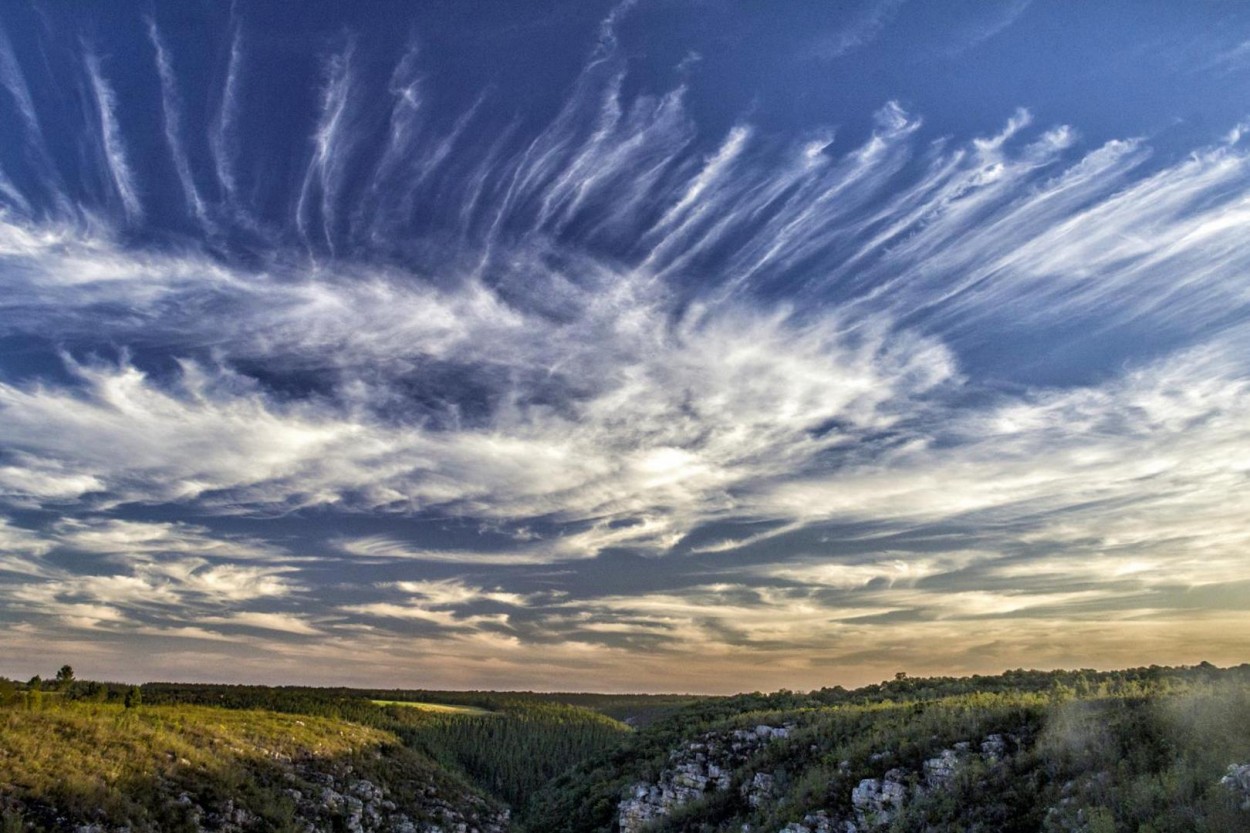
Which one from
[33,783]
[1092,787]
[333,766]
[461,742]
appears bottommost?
[461,742]

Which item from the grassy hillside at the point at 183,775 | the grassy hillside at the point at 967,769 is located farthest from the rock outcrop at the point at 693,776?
the grassy hillside at the point at 183,775

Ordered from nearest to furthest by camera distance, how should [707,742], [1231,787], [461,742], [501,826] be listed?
[1231,787] < [707,742] < [501,826] < [461,742]

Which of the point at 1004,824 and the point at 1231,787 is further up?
the point at 1231,787

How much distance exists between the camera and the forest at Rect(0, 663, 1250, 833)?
18.0 meters

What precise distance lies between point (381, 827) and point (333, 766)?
887 centimetres

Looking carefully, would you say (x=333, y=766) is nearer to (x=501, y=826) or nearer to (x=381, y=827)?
(x=381, y=827)

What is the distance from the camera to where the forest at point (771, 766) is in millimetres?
18016

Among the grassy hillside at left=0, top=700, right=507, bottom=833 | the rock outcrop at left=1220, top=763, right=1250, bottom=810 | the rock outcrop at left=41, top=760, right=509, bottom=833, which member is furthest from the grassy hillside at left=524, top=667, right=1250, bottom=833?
the grassy hillside at left=0, top=700, right=507, bottom=833

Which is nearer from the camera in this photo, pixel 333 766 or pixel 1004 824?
Answer: pixel 1004 824

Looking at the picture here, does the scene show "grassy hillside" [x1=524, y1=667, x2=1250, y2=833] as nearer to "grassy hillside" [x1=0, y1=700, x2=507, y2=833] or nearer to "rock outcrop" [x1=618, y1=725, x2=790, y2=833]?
"rock outcrop" [x1=618, y1=725, x2=790, y2=833]

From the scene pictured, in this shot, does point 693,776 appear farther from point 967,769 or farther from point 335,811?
point 335,811

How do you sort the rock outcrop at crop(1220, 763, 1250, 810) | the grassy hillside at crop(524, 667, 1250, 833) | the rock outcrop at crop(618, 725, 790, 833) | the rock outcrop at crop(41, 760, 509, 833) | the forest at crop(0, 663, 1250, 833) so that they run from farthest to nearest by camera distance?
1. the rock outcrop at crop(41, 760, 509, 833)
2. the rock outcrop at crop(618, 725, 790, 833)
3. the forest at crop(0, 663, 1250, 833)
4. the grassy hillside at crop(524, 667, 1250, 833)
5. the rock outcrop at crop(1220, 763, 1250, 810)

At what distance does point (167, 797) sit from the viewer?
1384 inches

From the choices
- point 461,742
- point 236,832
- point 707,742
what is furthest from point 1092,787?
point 461,742
